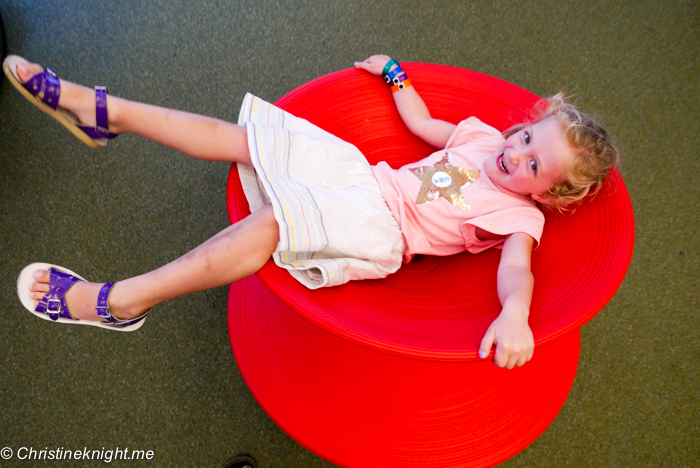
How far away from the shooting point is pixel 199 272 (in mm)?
960

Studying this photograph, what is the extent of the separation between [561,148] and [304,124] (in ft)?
1.94

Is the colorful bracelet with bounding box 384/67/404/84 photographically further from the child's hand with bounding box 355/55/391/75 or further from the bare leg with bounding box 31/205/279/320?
the bare leg with bounding box 31/205/279/320

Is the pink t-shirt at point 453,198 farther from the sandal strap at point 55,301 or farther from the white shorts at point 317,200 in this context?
the sandal strap at point 55,301

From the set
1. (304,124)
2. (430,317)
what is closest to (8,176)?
(304,124)

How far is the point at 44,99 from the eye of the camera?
101 cm

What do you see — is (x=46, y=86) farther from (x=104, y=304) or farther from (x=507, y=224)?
(x=507, y=224)

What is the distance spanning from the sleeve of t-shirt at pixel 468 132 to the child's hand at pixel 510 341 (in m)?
Result: 0.53

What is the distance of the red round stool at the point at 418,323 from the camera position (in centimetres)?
91

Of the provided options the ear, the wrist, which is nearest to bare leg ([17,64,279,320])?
the wrist

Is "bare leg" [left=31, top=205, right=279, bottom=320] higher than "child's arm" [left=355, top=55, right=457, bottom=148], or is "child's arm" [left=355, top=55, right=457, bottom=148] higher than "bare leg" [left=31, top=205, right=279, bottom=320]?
"child's arm" [left=355, top=55, right=457, bottom=148]

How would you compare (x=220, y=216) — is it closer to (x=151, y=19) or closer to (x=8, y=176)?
(x=8, y=176)

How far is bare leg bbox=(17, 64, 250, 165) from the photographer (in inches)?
41.4

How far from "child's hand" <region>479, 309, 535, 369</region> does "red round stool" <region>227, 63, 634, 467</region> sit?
1.0 inches

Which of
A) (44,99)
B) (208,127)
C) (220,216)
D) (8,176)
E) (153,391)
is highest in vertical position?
(44,99)
